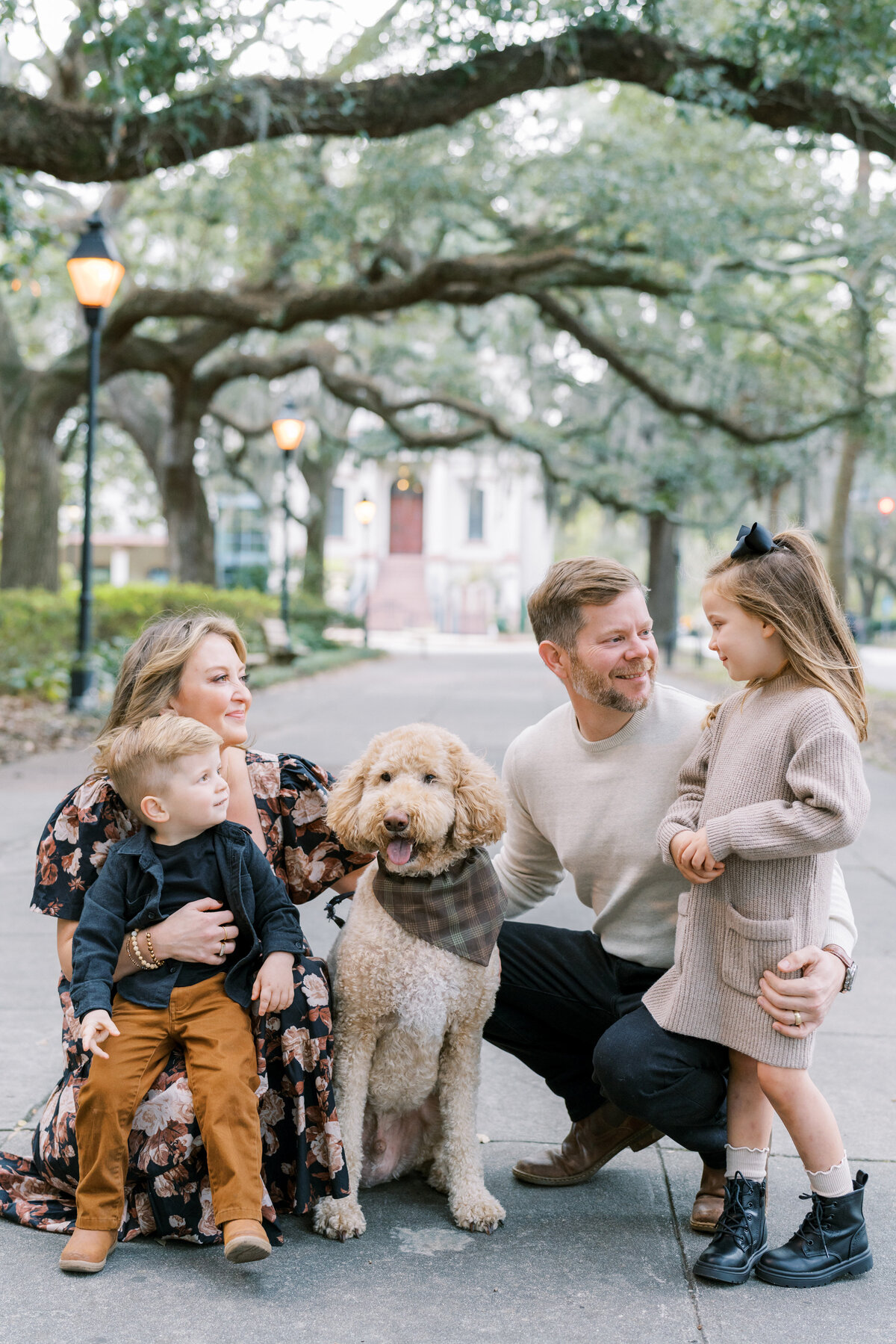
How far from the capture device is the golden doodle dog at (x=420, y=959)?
2598mm

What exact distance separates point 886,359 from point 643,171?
16.3ft

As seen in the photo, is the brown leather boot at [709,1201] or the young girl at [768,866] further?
the brown leather boot at [709,1201]

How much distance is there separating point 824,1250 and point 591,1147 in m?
0.63

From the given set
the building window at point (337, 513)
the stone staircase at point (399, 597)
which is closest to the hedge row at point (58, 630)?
the stone staircase at point (399, 597)

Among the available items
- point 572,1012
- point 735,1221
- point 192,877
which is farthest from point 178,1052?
point 735,1221

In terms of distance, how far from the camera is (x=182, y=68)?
8.12m

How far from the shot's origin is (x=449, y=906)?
2.66 meters

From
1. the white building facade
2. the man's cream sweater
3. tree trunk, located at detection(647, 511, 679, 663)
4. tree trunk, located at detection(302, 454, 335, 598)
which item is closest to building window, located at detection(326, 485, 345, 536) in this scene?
the white building facade

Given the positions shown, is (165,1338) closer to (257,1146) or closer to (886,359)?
(257,1146)

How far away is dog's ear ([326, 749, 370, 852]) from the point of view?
2600mm

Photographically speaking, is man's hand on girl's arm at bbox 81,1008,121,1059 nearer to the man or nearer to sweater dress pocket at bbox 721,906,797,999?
the man

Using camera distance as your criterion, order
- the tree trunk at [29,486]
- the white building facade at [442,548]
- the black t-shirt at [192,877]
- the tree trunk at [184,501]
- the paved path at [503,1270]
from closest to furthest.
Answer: the paved path at [503,1270] < the black t-shirt at [192,877] < the tree trunk at [29,486] < the tree trunk at [184,501] < the white building facade at [442,548]

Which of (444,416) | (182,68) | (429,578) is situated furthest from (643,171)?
(429,578)

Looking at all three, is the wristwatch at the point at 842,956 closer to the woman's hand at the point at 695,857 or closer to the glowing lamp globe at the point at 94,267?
the woman's hand at the point at 695,857
